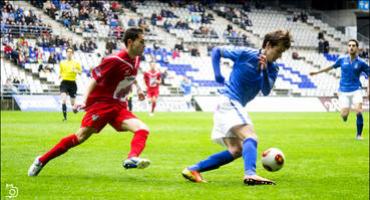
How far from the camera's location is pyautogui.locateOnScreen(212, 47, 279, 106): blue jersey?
925 centimetres

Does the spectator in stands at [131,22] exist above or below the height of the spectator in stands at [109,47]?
above

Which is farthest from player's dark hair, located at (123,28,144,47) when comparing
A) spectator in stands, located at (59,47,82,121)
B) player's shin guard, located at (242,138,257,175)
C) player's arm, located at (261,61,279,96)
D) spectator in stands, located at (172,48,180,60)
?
spectator in stands, located at (172,48,180,60)

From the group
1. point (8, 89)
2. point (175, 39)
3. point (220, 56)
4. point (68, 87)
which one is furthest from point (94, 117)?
point (175, 39)

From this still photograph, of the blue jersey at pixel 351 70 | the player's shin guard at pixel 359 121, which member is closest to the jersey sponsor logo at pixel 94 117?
the blue jersey at pixel 351 70

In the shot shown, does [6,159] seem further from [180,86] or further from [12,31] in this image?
[180,86]

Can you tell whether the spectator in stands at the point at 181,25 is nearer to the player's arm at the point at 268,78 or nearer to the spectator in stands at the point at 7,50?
the spectator in stands at the point at 7,50

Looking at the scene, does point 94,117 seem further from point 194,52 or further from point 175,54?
point 194,52

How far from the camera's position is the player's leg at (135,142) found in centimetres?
905

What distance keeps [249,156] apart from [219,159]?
0.78m

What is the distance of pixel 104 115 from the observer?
10.0 metres

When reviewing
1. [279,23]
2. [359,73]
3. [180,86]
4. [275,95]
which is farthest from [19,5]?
[359,73]

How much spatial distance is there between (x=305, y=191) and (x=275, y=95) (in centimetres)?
4019
